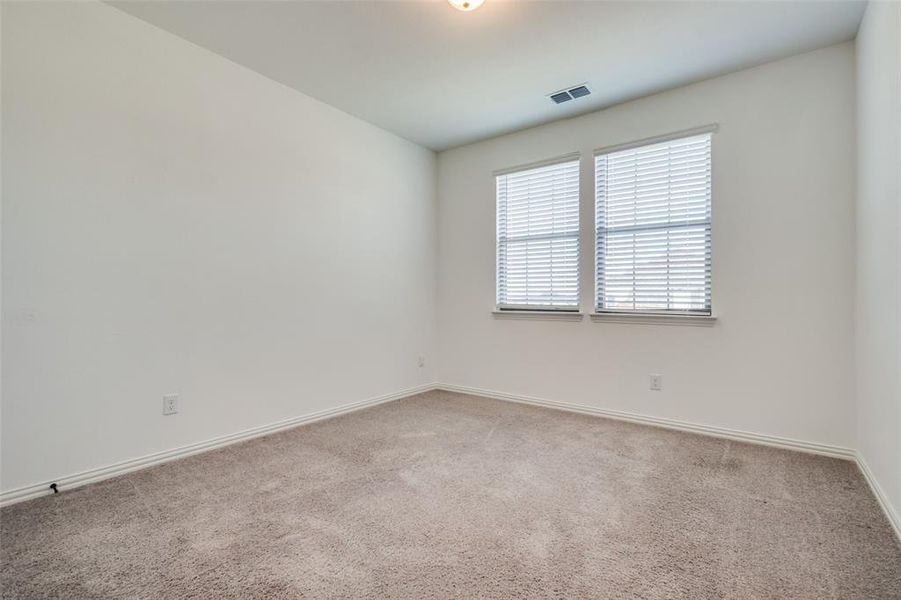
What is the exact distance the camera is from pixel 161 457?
2.55 m

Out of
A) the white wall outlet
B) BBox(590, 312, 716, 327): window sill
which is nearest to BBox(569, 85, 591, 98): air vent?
BBox(590, 312, 716, 327): window sill

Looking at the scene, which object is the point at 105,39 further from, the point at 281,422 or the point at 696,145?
the point at 696,145

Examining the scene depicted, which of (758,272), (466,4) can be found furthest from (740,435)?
(466,4)

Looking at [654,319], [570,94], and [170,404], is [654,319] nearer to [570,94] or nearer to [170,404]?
[570,94]

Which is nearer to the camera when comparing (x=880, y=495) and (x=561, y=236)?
(x=880, y=495)

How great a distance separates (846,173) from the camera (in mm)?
2627

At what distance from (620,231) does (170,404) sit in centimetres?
347

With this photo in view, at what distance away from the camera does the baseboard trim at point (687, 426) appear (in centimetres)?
269

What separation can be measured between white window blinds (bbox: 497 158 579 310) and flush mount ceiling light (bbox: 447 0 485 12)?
179 cm

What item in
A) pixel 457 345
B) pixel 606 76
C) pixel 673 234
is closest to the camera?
pixel 606 76

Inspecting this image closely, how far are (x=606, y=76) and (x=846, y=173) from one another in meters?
1.62

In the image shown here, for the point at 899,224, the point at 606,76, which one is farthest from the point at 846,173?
the point at 606,76

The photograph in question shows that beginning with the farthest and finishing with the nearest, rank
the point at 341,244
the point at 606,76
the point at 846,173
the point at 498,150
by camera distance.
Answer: the point at 498,150 < the point at 341,244 < the point at 606,76 < the point at 846,173

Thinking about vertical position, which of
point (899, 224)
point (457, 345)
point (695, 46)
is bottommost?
point (457, 345)
